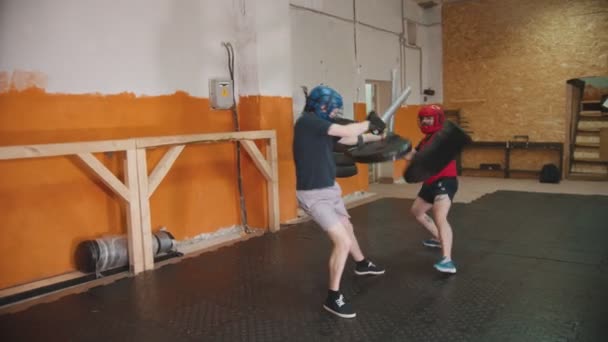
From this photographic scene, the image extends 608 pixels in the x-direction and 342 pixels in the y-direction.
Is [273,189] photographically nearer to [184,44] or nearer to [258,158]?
[258,158]

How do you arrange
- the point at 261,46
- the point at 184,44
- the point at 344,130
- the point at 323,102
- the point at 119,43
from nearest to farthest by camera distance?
the point at 344,130 → the point at 323,102 → the point at 119,43 → the point at 184,44 → the point at 261,46

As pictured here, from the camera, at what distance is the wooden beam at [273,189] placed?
5685 millimetres

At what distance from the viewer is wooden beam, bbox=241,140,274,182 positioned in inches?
212

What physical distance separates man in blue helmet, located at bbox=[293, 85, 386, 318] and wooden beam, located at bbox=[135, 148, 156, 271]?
5.41 feet

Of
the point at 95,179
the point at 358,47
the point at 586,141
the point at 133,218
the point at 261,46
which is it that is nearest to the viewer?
→ the point at 133,218

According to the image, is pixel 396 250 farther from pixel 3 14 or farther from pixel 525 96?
pixel 525 96

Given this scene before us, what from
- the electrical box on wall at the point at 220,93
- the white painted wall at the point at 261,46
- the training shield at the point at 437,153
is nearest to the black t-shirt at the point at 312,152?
the training shield at the point at 437,153

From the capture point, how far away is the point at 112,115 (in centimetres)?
451

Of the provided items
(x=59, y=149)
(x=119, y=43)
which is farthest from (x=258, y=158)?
(x=59, y=149)

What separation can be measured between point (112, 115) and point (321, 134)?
2.32 metres

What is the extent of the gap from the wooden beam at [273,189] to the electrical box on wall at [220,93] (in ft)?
2.28

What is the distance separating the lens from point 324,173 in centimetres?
331

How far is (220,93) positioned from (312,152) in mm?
2440

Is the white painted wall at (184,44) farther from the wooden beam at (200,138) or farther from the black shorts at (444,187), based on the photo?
the black shorts at (444,187)
